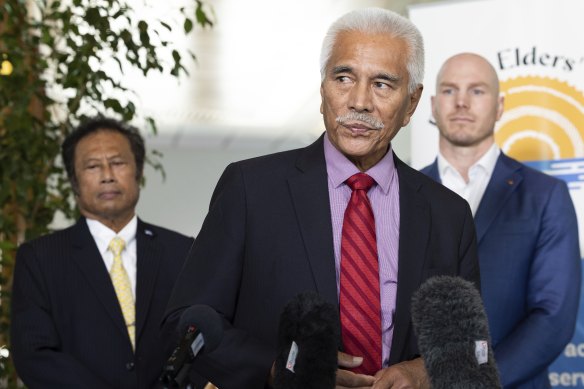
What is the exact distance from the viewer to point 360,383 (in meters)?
1.98

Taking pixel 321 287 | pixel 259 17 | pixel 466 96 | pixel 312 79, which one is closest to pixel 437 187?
pixel 321 287

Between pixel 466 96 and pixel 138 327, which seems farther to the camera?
pixel 466 96

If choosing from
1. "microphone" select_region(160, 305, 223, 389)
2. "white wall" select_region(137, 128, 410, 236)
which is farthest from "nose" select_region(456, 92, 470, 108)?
"white wall" select_region(137, 128, 410, 236)

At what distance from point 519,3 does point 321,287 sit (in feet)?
7.32

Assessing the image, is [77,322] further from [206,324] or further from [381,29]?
[206,324]

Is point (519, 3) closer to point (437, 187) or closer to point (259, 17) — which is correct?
point (437, 187)

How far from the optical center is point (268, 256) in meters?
2.13

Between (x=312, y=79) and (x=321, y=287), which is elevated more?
(x=312, y=79)

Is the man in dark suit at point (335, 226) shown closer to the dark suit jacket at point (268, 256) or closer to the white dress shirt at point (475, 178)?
the dark suit jacket at point (268, 256)

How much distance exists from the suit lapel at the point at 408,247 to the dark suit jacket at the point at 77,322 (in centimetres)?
138

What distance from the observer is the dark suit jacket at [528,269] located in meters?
3.46

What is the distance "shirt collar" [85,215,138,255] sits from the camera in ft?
12.1

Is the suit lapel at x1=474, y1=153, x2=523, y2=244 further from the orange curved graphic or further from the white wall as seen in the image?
the white wall

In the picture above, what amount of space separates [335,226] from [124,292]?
5.17ft
